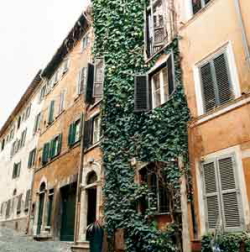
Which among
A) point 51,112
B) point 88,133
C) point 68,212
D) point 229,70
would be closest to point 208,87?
point 229,70

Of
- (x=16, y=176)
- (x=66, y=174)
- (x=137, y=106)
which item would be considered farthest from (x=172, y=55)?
(x=16, y=176)

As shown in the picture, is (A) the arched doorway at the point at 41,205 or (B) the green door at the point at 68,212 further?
(A) the arched doorway at the point at 41,205

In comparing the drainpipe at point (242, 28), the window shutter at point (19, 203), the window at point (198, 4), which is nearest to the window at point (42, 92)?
the window shutter at point (19, 203)

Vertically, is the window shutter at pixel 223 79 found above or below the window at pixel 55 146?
below

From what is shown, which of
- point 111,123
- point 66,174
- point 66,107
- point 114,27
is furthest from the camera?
point 66,107

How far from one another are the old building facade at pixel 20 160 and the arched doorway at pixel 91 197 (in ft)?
24.1

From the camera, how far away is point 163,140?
845 centimetres

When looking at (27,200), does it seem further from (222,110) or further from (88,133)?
(222,110)

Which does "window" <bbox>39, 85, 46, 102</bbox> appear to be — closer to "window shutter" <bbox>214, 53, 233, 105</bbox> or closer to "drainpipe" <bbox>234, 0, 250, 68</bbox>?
"window shutter" <bbox>214, 53, 233, 105</bbox>

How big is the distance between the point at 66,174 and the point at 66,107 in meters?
4.06

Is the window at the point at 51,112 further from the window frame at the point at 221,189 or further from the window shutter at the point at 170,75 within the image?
the window frame at the point at 221,189

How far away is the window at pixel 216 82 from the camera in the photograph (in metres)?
7.27

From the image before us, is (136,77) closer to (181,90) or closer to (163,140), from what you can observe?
(181,90)

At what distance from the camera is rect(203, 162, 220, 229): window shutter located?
663 centimetres
